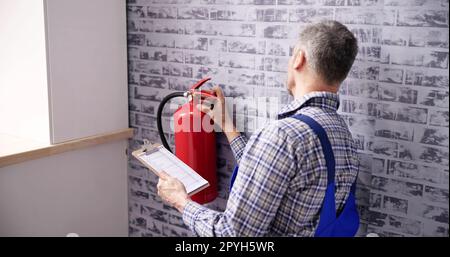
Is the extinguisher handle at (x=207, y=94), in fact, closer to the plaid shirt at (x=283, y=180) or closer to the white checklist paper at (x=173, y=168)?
the white checklist paper at (x=173, y=168)

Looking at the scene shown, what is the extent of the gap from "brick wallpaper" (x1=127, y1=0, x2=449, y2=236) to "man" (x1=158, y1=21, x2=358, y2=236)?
0.77 ft

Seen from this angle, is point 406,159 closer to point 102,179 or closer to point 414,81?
point 414,81

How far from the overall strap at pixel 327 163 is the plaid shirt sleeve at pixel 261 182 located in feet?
0.34

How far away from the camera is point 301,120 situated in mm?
1438

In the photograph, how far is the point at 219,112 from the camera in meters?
2.08

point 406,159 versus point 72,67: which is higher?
point 72,67

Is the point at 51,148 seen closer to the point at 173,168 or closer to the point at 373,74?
the point at 173,168

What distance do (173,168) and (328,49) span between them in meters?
0.75

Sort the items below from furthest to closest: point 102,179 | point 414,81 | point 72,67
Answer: point 102,179 → point 72,67 → point 414,81

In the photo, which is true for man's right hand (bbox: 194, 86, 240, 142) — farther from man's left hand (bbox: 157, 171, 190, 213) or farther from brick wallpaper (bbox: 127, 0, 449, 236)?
man's left hand (bbox: 157, 171, 190, 213)

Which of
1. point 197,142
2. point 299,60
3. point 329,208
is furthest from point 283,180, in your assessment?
point 197,142

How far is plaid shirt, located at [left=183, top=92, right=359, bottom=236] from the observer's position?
4.53ft

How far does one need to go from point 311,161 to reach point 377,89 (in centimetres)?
51
